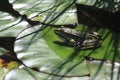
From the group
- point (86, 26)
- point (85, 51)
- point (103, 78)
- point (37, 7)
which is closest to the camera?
point (103, 78)

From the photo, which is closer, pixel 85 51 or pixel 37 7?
pixel 85 51

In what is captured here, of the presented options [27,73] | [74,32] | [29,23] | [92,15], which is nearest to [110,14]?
[92,15]

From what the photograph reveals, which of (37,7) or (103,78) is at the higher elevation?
(37,7)

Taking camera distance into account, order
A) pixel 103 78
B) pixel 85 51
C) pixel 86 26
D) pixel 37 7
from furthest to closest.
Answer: pixel 37 7 < pixel 86 26 < pixel 85 51 < pixel 103 78

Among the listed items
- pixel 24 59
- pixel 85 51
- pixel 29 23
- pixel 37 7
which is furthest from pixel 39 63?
pixel 37 7

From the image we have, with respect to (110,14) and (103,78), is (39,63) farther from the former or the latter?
(110,14)

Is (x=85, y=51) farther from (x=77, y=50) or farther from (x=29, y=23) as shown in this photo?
(x=29, y=23)
